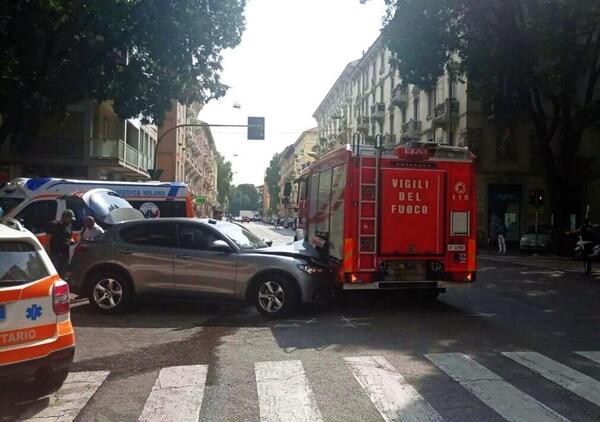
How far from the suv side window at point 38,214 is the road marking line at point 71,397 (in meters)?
7.70

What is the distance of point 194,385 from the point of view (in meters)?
5.53

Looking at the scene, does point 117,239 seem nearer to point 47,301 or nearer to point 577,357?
point 47,301

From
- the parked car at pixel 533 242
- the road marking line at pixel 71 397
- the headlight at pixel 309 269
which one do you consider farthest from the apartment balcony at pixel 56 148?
the road marking line at pixel 71 397

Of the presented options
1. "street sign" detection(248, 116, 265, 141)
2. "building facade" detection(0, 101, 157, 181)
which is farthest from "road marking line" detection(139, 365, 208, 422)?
"building facade" detection(0, 101, 157, 181)

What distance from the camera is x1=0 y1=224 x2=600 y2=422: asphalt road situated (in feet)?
15.9

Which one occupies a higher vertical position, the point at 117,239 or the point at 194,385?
the point at 117,239

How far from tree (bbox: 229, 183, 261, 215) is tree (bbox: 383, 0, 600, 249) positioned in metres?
135

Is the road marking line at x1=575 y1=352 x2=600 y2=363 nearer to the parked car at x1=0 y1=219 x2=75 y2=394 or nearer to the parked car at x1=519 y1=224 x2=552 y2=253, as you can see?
the parked car at x1=0 y1=219 x2=75 y2=394

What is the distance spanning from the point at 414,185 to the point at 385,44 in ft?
58.6

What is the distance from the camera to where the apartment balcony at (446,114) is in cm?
3566

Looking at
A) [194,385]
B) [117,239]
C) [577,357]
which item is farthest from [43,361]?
[577,357]

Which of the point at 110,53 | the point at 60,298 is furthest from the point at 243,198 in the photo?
the point at 60,298

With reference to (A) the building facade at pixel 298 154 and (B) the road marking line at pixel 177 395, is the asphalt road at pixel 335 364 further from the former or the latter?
(A) the building facade at pixel 298 154

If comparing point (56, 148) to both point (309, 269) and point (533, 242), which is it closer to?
point (533, 242)
